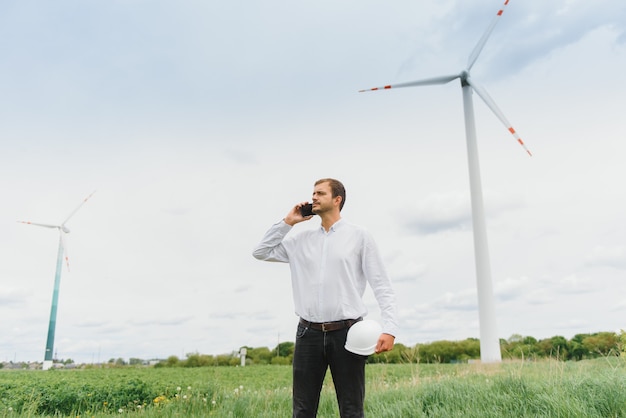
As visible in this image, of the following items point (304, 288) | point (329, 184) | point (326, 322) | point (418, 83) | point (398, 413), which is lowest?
point (398, 413)

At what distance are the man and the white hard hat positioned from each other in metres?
0.06

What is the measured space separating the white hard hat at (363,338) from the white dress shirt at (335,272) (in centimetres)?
13

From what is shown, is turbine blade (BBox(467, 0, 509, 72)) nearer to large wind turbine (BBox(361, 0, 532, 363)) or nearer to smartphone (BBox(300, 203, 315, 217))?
large wind turbine (BBox(361, 0, 532, 363))

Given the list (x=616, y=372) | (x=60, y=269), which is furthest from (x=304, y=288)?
(x=60, y=269)

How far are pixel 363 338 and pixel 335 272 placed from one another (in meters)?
0.63

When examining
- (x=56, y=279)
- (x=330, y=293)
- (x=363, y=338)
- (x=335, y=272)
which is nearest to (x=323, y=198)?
(x=335, y=272)

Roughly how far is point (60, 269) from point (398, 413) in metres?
34.4

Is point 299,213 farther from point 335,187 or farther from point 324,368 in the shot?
point 324,368

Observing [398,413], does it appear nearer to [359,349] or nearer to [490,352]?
[359,349]

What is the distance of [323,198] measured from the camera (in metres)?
4.68

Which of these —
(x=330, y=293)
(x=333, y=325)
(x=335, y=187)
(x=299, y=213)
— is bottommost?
(x=333, y=325)

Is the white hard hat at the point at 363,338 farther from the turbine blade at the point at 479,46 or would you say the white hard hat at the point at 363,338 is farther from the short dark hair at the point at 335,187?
the turbine blade at the point at 479,46

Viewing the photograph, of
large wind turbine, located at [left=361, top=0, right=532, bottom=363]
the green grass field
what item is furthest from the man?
large wind turbine, located at [left=361, top=0, right=532, bottom=363]

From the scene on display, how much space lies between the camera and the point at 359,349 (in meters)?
4.21
